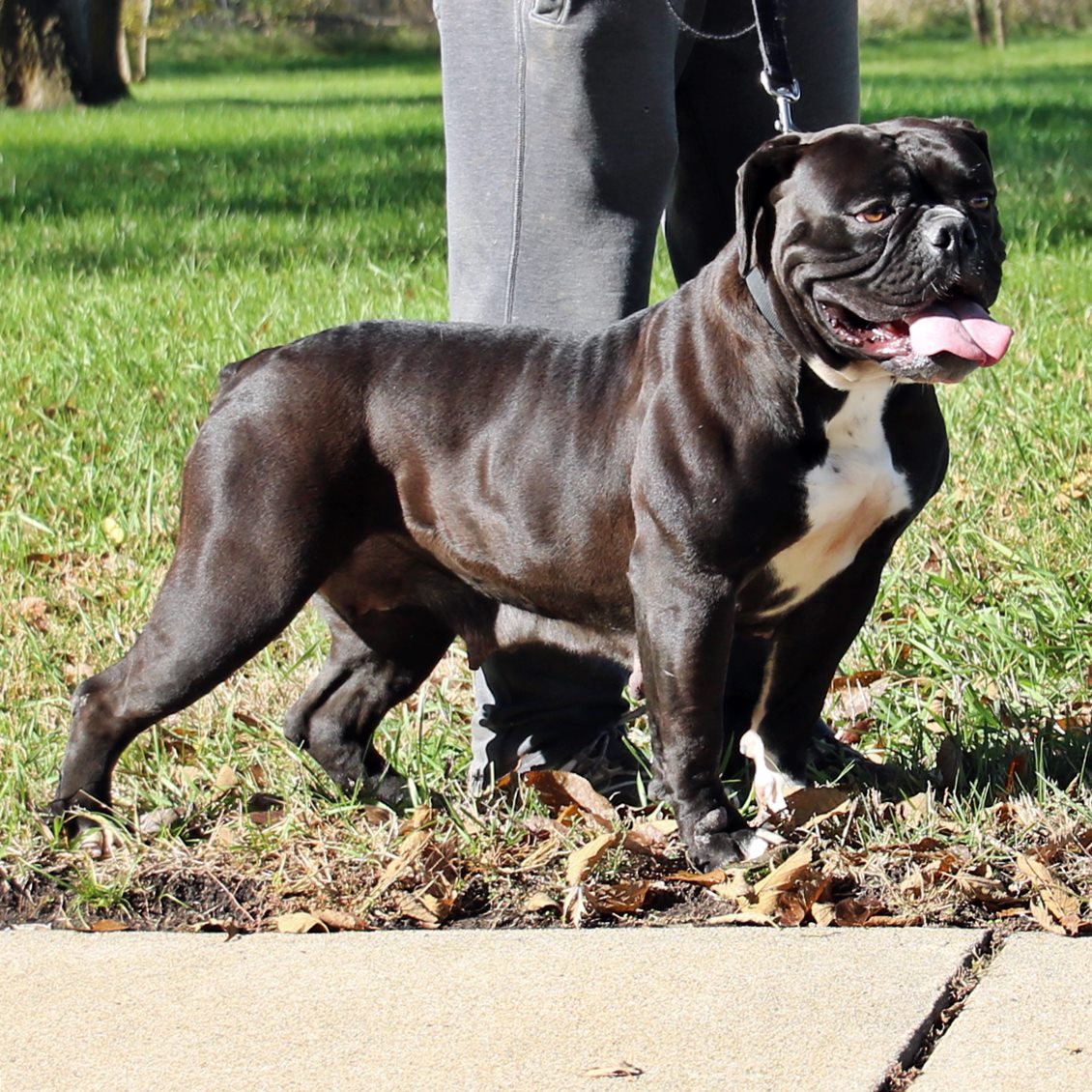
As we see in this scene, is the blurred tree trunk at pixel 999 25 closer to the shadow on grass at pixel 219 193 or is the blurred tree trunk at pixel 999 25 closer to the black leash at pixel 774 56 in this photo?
the shadow on grass at pixel 219 193

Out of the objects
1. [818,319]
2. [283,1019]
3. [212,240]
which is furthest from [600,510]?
[212,240]

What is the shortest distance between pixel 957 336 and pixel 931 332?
0.15 ft

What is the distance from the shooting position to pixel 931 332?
2865 millimetres

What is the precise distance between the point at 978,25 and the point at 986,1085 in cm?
3526

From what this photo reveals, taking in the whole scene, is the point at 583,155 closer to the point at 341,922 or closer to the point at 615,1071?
the point at 341,922

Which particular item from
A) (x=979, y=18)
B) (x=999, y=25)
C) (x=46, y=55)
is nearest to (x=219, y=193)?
(x=46, y=55)

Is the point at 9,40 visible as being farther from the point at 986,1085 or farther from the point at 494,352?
the point at 986,1085

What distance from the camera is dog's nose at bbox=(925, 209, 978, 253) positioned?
2.84 metres

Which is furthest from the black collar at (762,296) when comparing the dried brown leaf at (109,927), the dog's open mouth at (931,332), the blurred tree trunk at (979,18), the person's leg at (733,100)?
the blurred tree trunk at (979,18)

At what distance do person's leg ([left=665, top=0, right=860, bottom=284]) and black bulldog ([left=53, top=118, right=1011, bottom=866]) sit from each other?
27.6 inches

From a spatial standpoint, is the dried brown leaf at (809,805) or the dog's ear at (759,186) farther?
the dried brown leaf at (809,805)

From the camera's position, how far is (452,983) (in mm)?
2762

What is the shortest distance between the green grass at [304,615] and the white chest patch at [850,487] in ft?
1.94

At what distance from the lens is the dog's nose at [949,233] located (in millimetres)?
2844
